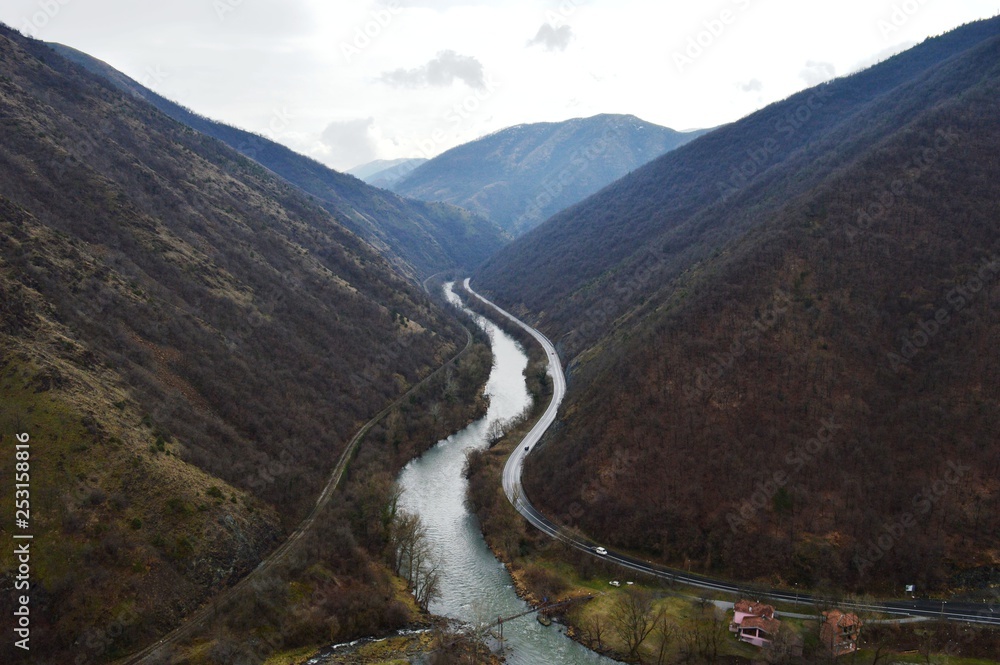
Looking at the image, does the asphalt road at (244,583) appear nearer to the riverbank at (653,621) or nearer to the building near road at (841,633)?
the riverbank at (653,621)

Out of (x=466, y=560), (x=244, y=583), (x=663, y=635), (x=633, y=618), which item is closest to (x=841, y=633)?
(x=663, y=635)

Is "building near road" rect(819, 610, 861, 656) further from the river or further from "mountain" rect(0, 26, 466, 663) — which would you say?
"mountain" rect(0, 26, 466, 663)

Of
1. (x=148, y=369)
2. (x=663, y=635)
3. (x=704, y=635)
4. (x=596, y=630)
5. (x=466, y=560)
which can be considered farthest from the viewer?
(x=148, y=369)

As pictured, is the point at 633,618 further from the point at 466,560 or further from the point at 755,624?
the point at 466,560

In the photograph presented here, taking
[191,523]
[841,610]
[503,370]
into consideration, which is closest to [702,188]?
[503,370]

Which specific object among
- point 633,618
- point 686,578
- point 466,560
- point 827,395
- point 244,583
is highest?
point 244,583

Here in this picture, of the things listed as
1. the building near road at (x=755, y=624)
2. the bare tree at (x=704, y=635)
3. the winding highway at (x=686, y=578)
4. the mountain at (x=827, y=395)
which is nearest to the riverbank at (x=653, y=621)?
the bare tree at (x=704, y=635)
